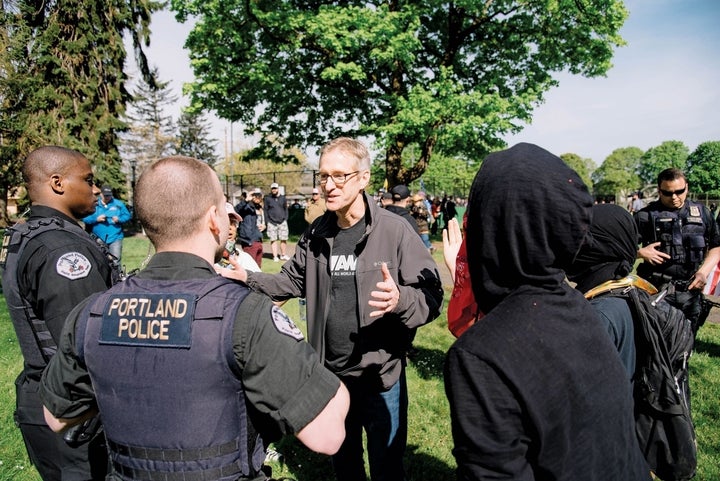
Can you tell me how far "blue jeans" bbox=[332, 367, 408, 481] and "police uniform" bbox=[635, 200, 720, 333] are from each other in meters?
3.61

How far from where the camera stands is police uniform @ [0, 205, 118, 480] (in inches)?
82.6

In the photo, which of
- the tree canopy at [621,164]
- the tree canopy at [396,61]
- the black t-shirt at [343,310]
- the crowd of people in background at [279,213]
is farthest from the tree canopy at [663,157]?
the black t-shirt at [343,310]

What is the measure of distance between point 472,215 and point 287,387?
0.77 metres

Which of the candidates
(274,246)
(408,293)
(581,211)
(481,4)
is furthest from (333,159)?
(481,4)

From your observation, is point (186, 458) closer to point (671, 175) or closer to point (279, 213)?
point (671, 175)

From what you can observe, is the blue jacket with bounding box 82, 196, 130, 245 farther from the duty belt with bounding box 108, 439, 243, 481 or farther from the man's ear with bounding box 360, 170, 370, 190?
the duty belt with bounding box 108, 439, 243, 481

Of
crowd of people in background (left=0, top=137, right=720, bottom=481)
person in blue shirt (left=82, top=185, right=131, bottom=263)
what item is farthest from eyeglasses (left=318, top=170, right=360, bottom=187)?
person in blue shirt (left=82, top=185, right=131, bottom=263)

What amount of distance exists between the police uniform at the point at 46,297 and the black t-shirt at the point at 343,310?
1.25 m

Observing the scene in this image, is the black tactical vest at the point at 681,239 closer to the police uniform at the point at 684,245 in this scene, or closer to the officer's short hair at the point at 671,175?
the police uniform at the point at 684,245

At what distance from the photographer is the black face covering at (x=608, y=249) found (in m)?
2.37

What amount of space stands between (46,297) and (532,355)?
2175 millimetres

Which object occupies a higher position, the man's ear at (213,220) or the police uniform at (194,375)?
the man's ear at (213,220)

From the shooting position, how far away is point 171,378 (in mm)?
1301

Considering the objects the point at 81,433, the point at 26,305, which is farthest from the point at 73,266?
the point at 81,433
